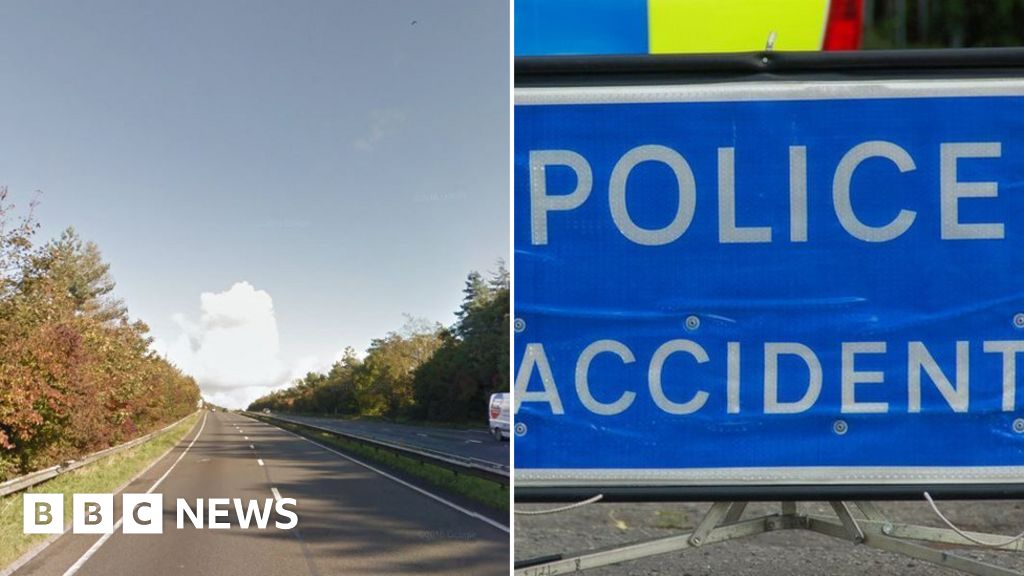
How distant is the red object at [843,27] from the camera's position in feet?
7.59

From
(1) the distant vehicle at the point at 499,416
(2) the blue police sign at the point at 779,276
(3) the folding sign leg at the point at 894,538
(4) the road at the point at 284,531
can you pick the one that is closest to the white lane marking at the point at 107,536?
(4) the road at the point at 284,531

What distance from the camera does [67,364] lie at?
1896 mm

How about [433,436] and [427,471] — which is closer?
[433,436]

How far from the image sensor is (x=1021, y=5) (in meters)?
2.45

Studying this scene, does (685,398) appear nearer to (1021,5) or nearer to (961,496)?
(961,496)

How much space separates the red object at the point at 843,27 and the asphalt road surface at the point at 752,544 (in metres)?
3.12

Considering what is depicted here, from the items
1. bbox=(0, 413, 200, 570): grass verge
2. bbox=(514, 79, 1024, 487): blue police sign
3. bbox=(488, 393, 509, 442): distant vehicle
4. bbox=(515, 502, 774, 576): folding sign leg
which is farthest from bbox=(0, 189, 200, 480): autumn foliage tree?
bbox=(515, 502, 774, 576): folding sign leg

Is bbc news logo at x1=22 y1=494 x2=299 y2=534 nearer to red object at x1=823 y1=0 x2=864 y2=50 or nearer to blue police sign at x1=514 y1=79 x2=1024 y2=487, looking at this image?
blue police sign at x1=514 y1=79 x2=1024 y2=487

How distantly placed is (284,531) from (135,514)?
31 centimetres

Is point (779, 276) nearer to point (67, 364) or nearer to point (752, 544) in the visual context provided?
point (67, 364)

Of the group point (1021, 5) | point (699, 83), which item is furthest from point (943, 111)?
point (699, 83)

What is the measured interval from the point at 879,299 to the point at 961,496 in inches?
21.2

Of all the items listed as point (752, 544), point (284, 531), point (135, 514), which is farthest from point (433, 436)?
point (752, 544)

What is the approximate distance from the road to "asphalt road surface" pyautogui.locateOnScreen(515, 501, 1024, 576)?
9.51ft
